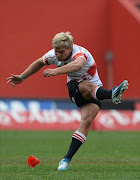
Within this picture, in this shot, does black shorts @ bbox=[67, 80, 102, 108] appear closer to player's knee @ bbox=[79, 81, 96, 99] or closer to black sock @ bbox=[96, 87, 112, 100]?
player's knee @ bbox=[79, 81, 96, 99]

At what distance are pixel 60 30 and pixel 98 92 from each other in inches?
824

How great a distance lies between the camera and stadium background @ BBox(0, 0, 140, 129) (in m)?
26.8

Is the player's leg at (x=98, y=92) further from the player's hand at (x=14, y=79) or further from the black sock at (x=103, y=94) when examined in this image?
the player's hand at (x=14, y=79)

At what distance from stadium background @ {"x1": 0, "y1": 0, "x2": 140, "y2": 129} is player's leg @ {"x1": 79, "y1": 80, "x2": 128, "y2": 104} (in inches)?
763

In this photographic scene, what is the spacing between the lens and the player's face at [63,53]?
6637 millimetres

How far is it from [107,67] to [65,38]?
21876mm

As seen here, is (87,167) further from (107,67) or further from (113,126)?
(107,67)

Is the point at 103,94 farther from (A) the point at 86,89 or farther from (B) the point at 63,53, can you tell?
(B) the point at 63,53

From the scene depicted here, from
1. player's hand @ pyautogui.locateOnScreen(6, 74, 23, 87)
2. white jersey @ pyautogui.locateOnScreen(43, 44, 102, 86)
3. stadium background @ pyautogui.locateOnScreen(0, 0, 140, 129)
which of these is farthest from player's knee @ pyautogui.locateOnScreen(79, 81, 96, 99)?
stadium background @ pyautogui.locateOnScreen(0, 0, 140, 129)

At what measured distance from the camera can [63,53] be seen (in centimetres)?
668

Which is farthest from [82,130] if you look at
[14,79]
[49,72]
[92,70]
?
[14,79]

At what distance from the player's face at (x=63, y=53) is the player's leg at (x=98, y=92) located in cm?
59

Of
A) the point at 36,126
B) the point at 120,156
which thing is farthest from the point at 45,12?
the point at 120,156

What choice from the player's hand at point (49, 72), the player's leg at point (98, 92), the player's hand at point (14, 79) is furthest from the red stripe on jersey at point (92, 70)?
the player's hand at point (14, 79)
